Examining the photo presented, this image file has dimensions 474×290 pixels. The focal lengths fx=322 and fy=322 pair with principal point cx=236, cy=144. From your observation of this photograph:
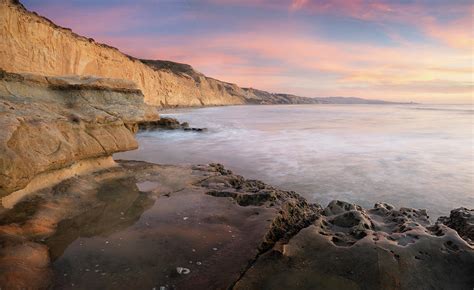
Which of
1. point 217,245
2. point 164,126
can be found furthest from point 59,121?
point 164,126

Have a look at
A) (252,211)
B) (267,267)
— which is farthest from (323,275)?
(252,211)

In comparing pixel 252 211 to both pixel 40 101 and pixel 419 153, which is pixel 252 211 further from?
pixel 419 153

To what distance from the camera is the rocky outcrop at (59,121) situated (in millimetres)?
3997

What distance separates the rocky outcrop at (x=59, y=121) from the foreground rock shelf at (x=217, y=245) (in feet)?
1.79

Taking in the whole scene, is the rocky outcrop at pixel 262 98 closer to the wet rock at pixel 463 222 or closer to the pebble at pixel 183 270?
the wet rock at pixel 463 222

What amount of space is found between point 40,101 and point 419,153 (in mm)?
12258

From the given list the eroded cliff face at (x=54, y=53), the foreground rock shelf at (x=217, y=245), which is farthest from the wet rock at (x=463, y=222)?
the eroded cliff face at (x=54, y=53)

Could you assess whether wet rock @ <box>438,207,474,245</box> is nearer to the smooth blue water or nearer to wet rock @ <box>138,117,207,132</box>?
the smooth blue water

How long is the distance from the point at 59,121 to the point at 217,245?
3711mm

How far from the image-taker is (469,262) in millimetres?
2775

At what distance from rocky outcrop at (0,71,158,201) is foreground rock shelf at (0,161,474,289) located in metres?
0.55

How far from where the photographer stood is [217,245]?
344 cm

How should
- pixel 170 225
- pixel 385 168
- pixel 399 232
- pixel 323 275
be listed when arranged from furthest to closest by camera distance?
pixel 385 168 → pixel 170 225 → pixel 399 232 → pixel 323 275

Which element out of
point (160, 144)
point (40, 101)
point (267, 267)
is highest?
point (40, 101)
